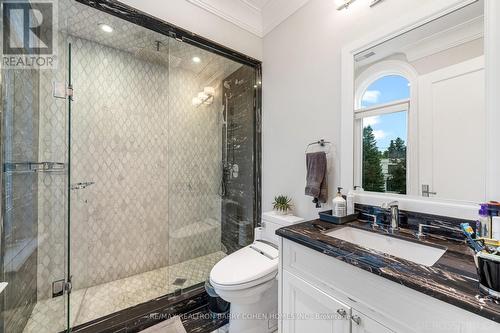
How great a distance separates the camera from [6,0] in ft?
3.85

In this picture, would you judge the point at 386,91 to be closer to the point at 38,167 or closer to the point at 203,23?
the point at 203,23

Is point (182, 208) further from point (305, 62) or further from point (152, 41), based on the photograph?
point (305, 62)

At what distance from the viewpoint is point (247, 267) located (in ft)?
4.53

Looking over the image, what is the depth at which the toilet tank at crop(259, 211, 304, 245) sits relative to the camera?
165cm

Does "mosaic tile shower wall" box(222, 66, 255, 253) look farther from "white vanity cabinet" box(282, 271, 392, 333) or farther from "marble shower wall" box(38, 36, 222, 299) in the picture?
"white vanity cabinet" box(282, 271, 392, 333)

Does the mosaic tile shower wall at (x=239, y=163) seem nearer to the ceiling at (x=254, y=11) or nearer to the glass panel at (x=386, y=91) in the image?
the ceiling at (x=254, y=11)

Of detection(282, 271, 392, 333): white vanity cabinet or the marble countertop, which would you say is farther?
detection(282, 271, 392, 333): white vanity cabinet

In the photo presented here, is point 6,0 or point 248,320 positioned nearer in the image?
point 6,0

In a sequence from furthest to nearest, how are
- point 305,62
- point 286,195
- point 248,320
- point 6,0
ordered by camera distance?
point 286,195
point 305,62
point 248,320
point 6,0

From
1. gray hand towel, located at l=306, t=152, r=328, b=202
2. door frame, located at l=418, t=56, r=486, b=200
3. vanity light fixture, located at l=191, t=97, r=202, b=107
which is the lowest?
gray hand towel, located at l=306, t=152, r=328, b=202

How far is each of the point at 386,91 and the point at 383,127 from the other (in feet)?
0.68

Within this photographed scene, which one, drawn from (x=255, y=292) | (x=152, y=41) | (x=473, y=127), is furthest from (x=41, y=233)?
(x=473, y=127)

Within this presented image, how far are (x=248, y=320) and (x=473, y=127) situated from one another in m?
1.61

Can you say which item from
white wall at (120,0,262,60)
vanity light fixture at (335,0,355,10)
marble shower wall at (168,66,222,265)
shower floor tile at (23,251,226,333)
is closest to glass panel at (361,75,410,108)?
vanity light fixture at (335,0,355,10)
